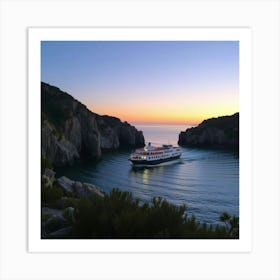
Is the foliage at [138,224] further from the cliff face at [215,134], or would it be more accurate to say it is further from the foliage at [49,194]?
the cliff face at [215,134]

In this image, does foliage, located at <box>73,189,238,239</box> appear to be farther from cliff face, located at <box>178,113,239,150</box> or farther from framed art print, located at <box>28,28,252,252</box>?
cliff face, located at <box>178,113,239,150</box>

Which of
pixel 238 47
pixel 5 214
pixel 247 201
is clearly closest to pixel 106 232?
pixel 5 214

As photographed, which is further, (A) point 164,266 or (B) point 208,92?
(B) point 208,92

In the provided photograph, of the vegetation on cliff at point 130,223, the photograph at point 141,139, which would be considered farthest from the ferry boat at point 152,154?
the vegetation on cliff at point 130,223

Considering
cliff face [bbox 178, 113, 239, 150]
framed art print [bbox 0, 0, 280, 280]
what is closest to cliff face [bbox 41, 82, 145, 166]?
framed art print [bbox 0, 0, 280, 280]

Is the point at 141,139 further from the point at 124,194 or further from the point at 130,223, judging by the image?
the point at 130,223

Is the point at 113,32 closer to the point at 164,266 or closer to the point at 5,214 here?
the point at 5,214

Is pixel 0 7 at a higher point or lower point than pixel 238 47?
higher
